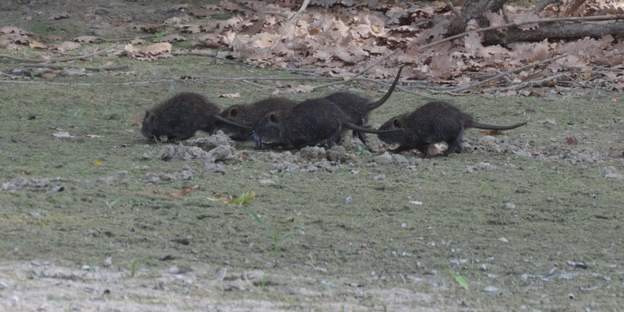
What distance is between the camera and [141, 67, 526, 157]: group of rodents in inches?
283

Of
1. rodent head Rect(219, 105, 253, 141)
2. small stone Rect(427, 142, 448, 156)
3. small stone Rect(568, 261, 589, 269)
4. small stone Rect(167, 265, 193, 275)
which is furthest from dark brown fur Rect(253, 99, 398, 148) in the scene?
small stone Rect(167, 265, 193, 275)

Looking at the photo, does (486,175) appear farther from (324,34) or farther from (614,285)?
(324,34)

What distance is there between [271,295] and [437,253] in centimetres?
103

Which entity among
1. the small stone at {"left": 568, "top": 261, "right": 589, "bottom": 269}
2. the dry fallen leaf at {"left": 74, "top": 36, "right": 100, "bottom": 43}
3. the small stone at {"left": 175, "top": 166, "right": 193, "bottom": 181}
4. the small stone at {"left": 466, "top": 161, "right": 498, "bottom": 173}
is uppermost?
the small stone at {"left": 568, "top": 261, "right": 589, "bottom": 269}

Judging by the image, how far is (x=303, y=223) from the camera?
529 centimetres

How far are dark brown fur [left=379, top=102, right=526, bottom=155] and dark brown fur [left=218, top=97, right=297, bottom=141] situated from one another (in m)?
0.78

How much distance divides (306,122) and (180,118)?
961 millimetres

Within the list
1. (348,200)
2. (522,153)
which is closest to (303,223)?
(348,200)

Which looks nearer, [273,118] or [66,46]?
[273,118]

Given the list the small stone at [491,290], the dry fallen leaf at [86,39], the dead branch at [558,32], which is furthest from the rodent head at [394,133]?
the dry fallen leaf at [86,39]

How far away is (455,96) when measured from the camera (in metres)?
9.84

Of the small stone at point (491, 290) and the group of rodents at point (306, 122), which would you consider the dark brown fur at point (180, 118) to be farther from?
the small stone at point (491, 290)

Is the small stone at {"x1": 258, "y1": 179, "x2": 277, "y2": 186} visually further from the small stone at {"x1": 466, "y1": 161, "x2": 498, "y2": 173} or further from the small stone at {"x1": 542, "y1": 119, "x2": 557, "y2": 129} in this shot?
the small stone at {"x1": 542, "y1": 119, "x2": 557, "y2": 129}

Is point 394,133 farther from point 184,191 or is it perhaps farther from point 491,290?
point 491,290
